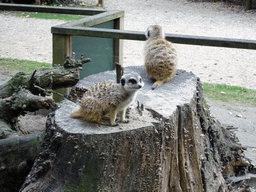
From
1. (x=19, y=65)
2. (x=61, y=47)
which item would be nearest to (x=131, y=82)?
(x=61, y=47)

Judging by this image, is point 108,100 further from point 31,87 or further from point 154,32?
point 154,32

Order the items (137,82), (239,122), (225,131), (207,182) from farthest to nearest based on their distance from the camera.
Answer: (239,122) < (225,131) < (207,182) < (137,82)

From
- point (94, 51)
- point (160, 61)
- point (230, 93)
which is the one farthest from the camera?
point (230, 93)

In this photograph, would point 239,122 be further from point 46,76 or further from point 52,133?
point 52,133

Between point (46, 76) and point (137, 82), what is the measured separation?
4.46 feet

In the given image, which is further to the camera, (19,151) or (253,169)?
(253,169)

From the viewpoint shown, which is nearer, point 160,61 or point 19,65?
point 160,61

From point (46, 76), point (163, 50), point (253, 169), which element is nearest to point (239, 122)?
point (253, 169)

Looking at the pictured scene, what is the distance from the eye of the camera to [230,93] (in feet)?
17.6

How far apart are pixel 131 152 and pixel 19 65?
16.3ft

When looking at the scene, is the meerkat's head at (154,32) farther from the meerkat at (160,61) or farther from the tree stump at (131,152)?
the tree stump at (131,152)

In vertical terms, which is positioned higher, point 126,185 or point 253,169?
point 126,185

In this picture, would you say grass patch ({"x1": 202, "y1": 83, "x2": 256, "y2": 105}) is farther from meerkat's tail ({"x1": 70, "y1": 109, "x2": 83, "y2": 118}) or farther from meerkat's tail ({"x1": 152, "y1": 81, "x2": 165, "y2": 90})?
meerkat's tail ({"x1": 70, "y1": 109, "x2": 83, "y2": 118})

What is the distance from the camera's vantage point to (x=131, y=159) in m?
1.95
